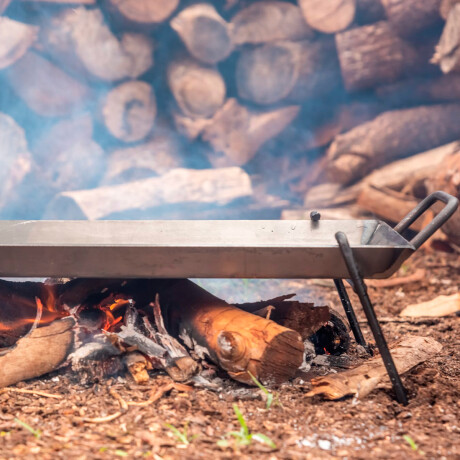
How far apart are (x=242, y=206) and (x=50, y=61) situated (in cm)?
265

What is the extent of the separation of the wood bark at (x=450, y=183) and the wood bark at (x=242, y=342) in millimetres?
2690

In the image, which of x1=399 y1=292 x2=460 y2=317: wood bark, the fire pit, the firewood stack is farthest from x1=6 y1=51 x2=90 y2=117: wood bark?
x1=399 y1=292 x2=460 y2=317: wood bark

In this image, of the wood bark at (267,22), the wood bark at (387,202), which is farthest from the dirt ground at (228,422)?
the wood bark at (267,22)

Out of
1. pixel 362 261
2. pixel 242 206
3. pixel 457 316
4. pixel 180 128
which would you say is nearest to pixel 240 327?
pixel 362 261

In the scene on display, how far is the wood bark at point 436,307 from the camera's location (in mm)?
3693

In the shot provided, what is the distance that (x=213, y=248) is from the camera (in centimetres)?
204

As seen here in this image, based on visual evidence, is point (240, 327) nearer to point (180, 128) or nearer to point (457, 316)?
point (457, 316)

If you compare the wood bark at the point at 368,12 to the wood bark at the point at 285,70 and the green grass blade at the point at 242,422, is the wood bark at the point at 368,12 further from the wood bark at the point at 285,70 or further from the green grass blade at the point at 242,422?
the green grass blade at the point at 242,422

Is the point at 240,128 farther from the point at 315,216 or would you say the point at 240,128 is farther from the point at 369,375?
the point at 369,375

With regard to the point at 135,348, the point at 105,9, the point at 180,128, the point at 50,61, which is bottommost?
the point at 135,348

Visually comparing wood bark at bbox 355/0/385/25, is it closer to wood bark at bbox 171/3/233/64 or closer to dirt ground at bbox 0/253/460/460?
wood bark at bbox 171/3/233/64

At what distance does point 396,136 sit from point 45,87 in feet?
13.1

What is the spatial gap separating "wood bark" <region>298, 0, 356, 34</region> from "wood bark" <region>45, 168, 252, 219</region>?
1.86 metres

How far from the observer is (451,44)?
4746mm
